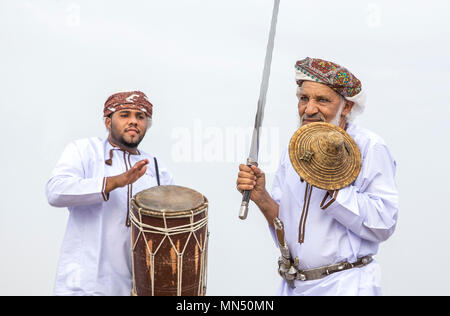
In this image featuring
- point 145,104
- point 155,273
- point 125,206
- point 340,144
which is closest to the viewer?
point 340,144

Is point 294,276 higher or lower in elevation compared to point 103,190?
lower

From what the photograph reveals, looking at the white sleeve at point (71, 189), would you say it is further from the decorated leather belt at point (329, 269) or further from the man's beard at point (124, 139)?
the decorated leather belt at point (329, 269)

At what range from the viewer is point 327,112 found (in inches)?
108

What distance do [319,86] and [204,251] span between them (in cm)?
120

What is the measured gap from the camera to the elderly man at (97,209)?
2.84m

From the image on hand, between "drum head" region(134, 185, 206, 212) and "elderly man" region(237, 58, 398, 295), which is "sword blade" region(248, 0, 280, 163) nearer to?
"elderly man" region(237, 58, 398, 295)

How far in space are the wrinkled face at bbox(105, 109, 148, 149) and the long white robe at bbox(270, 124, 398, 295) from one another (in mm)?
1214

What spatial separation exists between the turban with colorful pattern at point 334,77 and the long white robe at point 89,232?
134 centimetres

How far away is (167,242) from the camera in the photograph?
2.63 metres

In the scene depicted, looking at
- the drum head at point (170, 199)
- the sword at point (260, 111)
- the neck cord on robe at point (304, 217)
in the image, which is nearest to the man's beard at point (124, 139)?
the drum head at point (170, 199)

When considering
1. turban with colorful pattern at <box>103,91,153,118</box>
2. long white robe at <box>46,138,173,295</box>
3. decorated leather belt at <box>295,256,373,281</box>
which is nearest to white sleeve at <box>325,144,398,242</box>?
decorated leather belt at <box>295,256,373,281</box>

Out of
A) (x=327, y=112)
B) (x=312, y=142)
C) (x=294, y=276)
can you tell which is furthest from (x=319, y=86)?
(x=294, y=276)

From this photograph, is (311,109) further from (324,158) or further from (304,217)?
(304,217)
